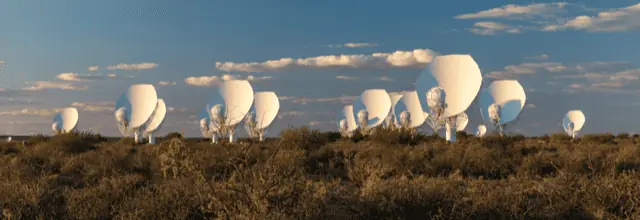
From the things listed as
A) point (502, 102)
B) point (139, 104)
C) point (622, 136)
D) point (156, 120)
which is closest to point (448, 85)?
point (502, 102)

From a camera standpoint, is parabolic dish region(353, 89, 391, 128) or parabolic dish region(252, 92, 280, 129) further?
parabolic dish region(353, 89, 391, 128)

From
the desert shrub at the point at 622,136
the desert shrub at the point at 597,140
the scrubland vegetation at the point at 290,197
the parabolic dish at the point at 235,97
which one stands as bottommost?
the desert shrub at the point at 622,136

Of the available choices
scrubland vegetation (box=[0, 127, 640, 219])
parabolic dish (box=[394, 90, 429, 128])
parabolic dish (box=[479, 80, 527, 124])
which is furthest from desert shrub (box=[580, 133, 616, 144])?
scrubland vegetation (box=[0, 127, 640, 219])

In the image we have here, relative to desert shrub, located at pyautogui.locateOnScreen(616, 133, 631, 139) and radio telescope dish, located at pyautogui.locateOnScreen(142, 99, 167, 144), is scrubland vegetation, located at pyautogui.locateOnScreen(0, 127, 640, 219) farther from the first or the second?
desert shrub, located at pyautogui.locateOnScreen(616, 133, 631, 139)

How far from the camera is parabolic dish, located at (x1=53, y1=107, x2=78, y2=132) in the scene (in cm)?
4338

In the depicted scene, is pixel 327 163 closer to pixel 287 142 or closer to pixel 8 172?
pixel 287 142

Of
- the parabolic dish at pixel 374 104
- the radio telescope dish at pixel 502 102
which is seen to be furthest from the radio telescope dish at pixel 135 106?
the radio telescope dish at pixel 502 102

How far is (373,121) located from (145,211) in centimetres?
4153

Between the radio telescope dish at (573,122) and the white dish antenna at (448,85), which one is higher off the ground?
the white dish antenna at (448,85)

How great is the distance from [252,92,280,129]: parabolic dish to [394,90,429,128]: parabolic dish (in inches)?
497

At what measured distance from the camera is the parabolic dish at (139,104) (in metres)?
34.6

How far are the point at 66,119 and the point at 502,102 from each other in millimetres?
32419

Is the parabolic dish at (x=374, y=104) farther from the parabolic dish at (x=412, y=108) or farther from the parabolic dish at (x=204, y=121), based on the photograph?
the parabolic dish at (x=204, y=121)

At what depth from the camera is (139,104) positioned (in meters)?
35.2
